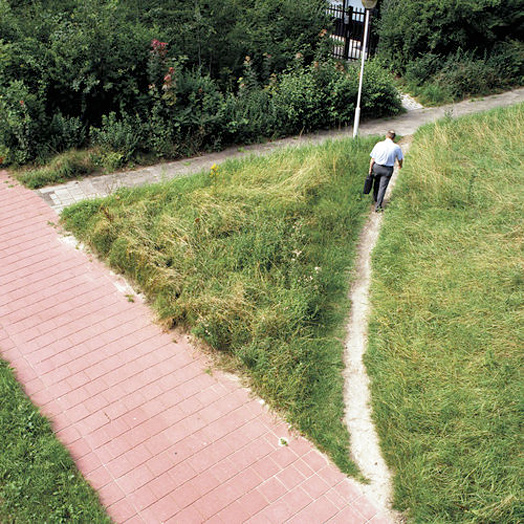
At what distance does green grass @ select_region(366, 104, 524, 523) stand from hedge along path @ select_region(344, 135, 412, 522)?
12cm

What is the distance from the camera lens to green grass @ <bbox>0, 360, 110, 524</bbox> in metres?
4.99

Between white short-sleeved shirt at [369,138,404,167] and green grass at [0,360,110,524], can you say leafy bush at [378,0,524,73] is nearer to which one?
white short-sleeved shirt at [369,138,404,167]

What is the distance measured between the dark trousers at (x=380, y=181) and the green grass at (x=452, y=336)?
12.0 inches

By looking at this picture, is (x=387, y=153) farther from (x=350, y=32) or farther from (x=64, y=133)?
(x=350, y=32)

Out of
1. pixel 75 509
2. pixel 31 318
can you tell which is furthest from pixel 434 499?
pixel 31 318

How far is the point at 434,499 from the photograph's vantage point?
501 cm

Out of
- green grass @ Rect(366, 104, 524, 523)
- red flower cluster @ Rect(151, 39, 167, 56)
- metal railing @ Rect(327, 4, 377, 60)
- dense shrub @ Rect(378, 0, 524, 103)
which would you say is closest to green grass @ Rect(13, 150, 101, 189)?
red flower cluster @ Rect(151, 39, 167, 56)

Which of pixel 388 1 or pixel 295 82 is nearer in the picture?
pixel 295 82

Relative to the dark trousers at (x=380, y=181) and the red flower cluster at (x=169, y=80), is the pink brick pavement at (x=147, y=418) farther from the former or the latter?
the red flower cluster at (x=169, y=80)

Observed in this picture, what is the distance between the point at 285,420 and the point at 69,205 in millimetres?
6045

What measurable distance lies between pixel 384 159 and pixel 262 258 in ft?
9.35

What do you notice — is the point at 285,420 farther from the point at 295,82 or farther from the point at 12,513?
the point at 295,82

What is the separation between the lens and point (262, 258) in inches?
308

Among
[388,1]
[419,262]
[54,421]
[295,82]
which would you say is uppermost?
[388,1]
